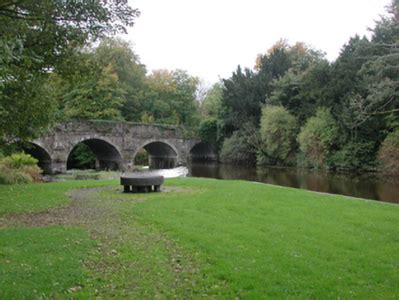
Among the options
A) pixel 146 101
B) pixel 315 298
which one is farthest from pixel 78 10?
pixel 146 101

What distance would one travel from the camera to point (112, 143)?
4056 centimetres

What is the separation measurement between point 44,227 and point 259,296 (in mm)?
5597

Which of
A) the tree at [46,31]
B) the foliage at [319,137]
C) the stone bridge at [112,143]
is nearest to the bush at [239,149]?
the stone bridge at [112,143]

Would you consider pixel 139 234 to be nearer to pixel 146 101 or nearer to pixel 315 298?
pixel 315 298

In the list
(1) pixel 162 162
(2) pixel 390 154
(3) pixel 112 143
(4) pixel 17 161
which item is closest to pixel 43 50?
(4) pixel 17 161

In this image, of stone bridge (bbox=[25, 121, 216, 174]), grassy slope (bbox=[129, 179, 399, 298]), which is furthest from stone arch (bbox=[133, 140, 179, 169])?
grassy slope (bbox=[129, 179, 399, 298])

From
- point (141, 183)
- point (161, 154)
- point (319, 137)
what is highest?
point (319, 137)

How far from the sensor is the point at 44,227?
8.94 meters

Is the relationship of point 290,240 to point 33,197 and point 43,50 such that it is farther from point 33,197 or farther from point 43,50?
point 33,197

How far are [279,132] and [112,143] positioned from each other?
17.5 meters

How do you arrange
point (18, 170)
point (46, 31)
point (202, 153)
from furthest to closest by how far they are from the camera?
1. point (202, 153)
2. point (18, 170)
3. point (46, 31)

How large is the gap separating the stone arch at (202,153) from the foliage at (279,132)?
15050 mm

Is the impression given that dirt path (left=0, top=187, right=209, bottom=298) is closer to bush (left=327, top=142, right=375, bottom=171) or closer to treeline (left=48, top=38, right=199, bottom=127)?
treeline (left=48, top=38, right=199, bottom=127)

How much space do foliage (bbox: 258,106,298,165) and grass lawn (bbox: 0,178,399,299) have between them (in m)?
29.3
